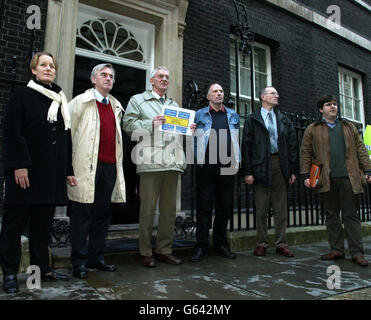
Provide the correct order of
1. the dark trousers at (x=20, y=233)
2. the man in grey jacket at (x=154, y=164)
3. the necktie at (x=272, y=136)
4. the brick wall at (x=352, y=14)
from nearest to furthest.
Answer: the dark trousers at (x=20, y=233), the man in grey jacket at (x=154, y=164), the necktie at (x=272, y=136), the brick wall at (x=352, y=14)

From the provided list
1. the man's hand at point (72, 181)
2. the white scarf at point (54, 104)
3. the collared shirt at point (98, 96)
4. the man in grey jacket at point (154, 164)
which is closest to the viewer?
the white scarf at point (54, 104)

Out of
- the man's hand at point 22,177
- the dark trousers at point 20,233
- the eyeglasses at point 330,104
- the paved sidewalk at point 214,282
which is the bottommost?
the paved sidewalk at point 214,282

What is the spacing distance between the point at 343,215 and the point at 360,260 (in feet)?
1.75

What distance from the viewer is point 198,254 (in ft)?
12.0

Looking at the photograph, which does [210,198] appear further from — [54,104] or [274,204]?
[54,104]

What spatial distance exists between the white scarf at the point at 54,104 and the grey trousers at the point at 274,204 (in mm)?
2322

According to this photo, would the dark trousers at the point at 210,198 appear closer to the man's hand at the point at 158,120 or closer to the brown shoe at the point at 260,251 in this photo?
the brown shoe at the point at 260,251

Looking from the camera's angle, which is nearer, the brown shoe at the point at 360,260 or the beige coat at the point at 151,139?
the beige coat at the point at 151,139

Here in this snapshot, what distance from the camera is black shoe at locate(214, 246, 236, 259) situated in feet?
12.5

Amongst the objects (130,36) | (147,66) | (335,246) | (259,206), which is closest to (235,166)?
(259,206)

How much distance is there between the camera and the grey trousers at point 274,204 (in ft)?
13.3

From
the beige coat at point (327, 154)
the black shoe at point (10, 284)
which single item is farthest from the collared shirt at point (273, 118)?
the black shoe at point (10, 284)

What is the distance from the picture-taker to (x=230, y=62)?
720cm

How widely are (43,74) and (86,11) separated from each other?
10.2 ft
